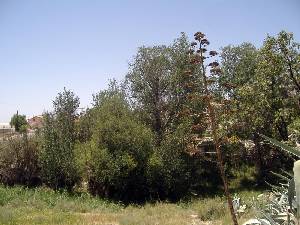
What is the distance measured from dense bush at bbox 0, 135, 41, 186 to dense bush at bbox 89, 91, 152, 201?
13.3 feet

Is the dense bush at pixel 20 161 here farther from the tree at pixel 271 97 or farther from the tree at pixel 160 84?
the tree at pixel 271 97

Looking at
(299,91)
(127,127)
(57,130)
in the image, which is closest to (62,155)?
(57,130)

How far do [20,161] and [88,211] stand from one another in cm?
939

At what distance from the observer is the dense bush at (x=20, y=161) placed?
2728 centimetres

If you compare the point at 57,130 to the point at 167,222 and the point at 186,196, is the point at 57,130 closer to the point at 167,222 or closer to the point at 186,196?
the point at 186,196

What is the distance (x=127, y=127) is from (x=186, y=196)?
5659 millimetres

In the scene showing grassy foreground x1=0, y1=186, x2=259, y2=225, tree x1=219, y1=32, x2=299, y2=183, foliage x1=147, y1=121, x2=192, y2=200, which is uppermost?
tree x1=219, y1=32, x2=299, y2=183

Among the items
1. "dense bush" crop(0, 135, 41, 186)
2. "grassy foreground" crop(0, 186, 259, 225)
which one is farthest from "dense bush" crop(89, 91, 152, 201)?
"dense bush" crop(0, 135, 41, 186)

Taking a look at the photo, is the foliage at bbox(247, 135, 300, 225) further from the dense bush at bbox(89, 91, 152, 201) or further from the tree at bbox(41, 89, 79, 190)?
the tree at bbox(41, 89, 79, 190)

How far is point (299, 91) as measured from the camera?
24.8 meters

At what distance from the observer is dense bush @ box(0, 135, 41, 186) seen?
1074 inches

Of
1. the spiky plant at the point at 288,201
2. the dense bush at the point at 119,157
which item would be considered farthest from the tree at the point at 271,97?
the spiky plant at the point at 288,201

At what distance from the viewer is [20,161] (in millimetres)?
27750

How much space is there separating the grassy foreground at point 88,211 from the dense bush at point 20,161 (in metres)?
2.36
